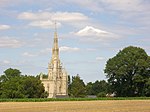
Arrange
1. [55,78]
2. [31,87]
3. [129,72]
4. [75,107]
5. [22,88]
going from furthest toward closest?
[55,78] < [31,87] < [129,72] < [22,88] < [75,107]

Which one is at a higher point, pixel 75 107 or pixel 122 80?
pixel 122 80

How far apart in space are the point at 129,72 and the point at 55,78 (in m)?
56.0

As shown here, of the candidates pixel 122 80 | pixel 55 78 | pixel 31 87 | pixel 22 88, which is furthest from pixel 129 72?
pixel 55 78

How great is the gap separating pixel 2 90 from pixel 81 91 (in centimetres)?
4038

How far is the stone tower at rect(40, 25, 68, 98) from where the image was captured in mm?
159125

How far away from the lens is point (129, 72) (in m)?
111

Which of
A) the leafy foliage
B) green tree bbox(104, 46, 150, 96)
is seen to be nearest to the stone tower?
the leafy foliage

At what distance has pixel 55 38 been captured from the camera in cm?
17062

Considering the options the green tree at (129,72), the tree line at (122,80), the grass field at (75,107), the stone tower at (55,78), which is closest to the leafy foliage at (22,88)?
the tree line at (122,80)

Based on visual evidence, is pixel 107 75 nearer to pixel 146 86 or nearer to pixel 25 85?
pixel 146 86

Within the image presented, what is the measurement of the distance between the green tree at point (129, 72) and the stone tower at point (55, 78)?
48.0 meters

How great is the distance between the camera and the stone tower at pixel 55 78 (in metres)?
159

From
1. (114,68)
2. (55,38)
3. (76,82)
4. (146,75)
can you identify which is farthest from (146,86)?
(55,38)

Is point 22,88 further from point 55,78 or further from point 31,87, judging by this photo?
point 55,78
